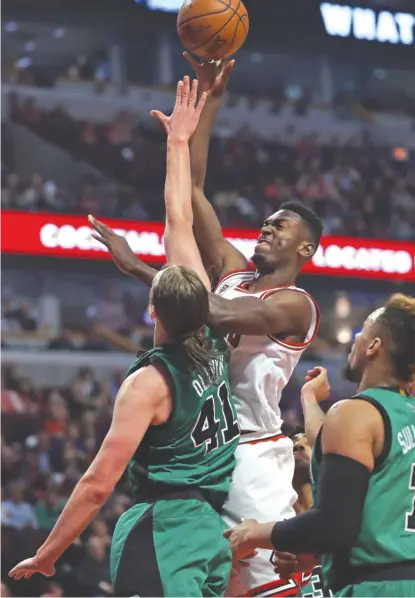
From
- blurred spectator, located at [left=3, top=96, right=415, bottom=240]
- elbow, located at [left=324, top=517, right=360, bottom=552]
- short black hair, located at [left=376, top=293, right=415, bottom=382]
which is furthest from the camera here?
blurred spectator, located at [left=3, top=96, right=415, bottom=240]

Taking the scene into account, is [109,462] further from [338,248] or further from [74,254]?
[338,248]

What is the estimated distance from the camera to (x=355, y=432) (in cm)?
277

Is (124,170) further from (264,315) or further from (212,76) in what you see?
(264,315)

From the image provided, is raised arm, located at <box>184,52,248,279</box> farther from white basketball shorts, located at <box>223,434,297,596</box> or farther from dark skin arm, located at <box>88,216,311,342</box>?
white basketball shorts, located at <box>223,434,297,596</box>

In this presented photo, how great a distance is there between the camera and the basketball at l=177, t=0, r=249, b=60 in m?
4.30

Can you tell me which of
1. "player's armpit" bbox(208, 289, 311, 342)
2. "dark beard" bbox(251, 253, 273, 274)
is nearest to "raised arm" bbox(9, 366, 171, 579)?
"player's armpit" bbox(208, 289, 311, 342)

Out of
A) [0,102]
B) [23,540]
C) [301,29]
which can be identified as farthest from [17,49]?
[23,540]

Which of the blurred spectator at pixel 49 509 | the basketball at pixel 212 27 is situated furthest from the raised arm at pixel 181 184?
the blurred spectator at pixel 49 509

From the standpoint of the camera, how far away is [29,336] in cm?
1531

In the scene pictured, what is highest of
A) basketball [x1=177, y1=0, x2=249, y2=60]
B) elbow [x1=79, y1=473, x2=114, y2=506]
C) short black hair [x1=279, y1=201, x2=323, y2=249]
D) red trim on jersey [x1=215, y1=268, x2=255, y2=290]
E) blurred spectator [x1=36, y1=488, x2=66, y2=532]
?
basketball [x1=177, y1=0, x2=249, y2=60]

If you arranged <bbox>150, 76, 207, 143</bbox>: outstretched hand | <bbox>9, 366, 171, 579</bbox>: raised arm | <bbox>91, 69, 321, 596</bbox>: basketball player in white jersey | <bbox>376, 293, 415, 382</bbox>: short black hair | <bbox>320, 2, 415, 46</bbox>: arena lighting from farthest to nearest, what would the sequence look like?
<bbox>320, 2, 415, 46</bbox>: arena lighting < <bbox>150, 76, 207, 143</bbox>: outstretched hand < <bbox>91, 69, 321, 596</bbox>: basketball player in white jersey < <bbox>9, 366, 171, 579</bbox>: raised arm < <bbox>376, 293, 415, 382</bbox>: short black hair

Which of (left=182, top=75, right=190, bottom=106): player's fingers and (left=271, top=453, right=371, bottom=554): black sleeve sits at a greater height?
(left=182, top=75, right=190, bottom=106): player's fingers

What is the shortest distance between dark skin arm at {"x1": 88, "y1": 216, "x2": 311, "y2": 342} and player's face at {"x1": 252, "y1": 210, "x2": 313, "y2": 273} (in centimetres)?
21

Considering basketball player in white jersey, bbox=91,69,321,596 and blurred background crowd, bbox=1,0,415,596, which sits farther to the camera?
blurred background crowd, bbox=1,0,415,596
